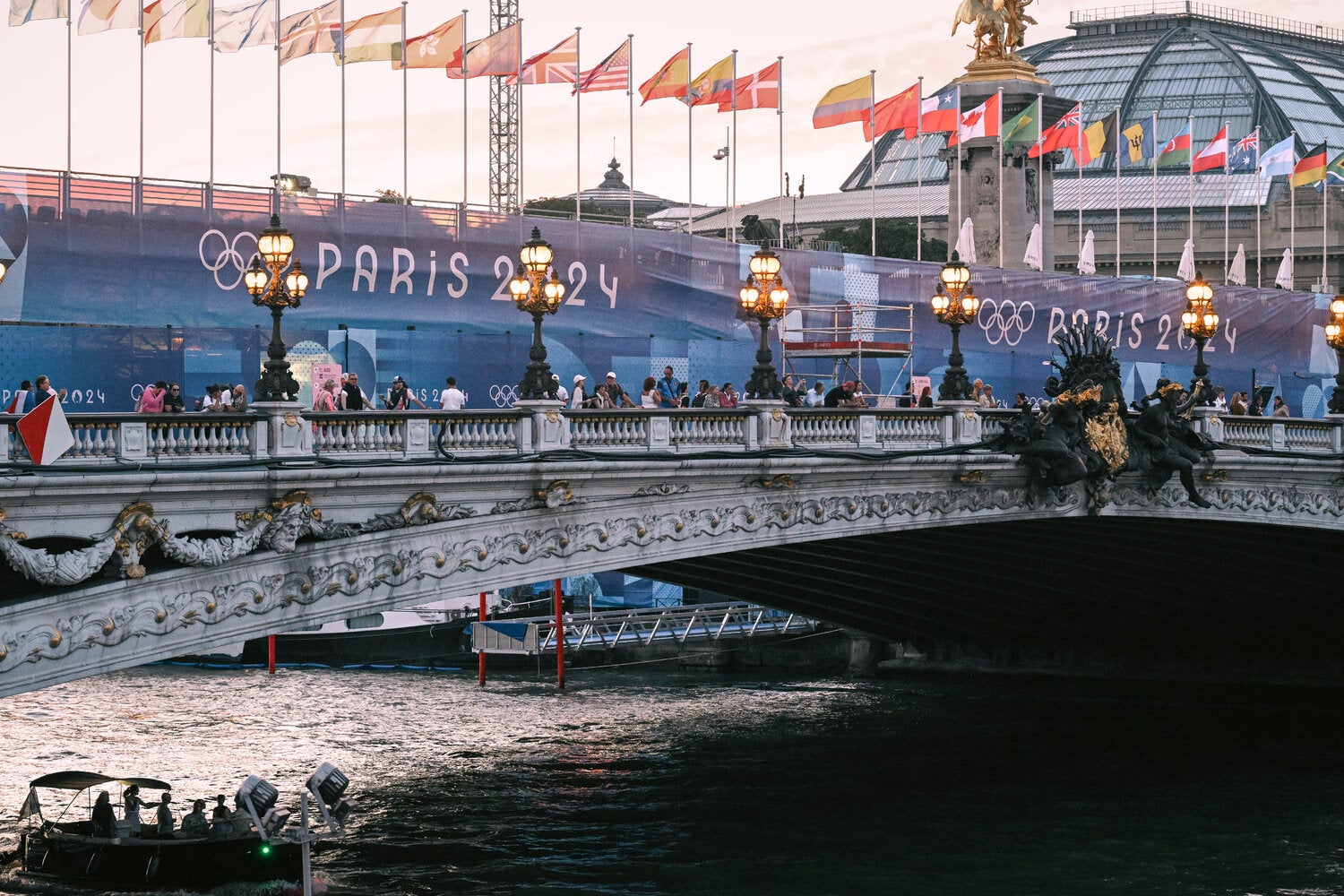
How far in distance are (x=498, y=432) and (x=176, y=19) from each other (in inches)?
568

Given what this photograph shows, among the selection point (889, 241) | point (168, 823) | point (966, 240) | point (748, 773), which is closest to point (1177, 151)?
point (966, 240)

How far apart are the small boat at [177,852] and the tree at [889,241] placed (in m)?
70.8

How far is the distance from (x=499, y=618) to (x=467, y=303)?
2598 cm

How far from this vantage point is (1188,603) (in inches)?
2109

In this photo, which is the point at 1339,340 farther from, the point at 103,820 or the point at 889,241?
the point at 889,241

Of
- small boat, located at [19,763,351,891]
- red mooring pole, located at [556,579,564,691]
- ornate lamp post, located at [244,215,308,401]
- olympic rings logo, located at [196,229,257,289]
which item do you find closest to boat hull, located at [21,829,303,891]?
small boat, located at [19,763,351,891]

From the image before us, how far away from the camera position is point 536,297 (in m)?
31.0

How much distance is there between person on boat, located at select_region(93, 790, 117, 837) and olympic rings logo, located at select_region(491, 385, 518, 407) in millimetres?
12511

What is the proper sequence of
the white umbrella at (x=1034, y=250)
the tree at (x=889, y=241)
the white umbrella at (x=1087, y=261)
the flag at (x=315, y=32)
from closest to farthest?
the flag at (x=315, y=32) < the white umbrella at (x=1034, y=250) < the white umbrella at (x=1087, y=261) < the tree at (x=889, y=241)

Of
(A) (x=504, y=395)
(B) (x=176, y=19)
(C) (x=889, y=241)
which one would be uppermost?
(C) (x=889, y=241)

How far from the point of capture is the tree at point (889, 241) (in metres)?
102

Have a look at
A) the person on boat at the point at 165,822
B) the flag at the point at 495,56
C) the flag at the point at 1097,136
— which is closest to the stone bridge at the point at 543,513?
the person on boat at the point at 165,822

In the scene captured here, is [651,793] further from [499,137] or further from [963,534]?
[499,137]

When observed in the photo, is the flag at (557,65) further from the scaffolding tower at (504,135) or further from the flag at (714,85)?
the scaffolding tower at (504,135)
